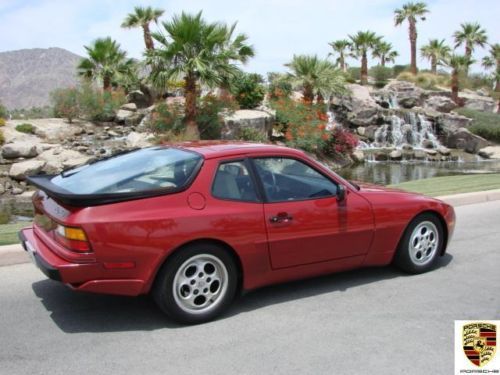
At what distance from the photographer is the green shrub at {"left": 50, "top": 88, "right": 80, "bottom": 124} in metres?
26.9

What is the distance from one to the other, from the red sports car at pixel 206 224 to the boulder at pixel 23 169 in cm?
1359

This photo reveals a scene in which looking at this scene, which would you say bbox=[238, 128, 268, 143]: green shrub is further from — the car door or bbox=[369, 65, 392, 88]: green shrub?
bbox=[369, 65, 392, 88]: green shrub

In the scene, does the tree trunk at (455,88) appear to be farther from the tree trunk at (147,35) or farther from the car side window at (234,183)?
the car side window at (234,183)

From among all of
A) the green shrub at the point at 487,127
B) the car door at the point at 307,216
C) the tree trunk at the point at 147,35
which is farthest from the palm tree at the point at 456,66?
the car door at the point at 307,216

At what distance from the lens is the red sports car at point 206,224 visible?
425 cm

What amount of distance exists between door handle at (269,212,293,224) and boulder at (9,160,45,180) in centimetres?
Answer: 1464

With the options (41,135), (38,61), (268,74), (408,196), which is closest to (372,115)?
(268,74)

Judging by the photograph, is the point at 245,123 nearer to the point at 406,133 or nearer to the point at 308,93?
the point at 308,93

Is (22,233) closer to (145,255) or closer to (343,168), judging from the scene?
(145,255)

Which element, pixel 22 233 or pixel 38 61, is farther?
pixel 38 61

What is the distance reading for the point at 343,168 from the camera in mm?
25016

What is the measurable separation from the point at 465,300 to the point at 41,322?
12.1 feet

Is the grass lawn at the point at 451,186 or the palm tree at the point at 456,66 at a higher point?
the palm tree at the point at 456,66

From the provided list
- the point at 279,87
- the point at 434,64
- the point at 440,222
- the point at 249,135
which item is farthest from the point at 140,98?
the point at 434,64
